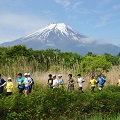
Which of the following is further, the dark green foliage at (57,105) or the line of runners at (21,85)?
the line of runners at (21,85)

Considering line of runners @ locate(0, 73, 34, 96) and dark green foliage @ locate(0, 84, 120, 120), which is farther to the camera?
line of runners @ locate(0, 73, 34, 96)

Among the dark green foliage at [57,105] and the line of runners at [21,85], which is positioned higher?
the line of runners at [21,85]

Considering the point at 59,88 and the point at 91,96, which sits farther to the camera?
the point at 91,96

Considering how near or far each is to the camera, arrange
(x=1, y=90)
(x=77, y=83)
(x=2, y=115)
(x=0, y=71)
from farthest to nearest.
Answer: (x=0, y=71) → (x=77, y=83) → (x=1, y=90) → (x=2, y=115)

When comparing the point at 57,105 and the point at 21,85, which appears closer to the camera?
the point at 57,105

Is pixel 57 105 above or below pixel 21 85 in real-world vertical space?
below

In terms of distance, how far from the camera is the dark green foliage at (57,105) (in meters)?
8.68

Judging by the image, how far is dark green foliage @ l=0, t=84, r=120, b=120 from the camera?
8.68 metres

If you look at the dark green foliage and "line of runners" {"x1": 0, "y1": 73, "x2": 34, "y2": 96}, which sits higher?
"line of runners" {"x1": 0, "y1": 73, "x2": 34, "y2": 96}

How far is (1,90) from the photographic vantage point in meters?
12.4

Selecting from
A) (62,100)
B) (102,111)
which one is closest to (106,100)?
(102,111)

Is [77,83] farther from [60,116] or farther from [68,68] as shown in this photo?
[60,116]

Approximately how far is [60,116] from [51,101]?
56cm

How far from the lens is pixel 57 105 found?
9.44 meters
